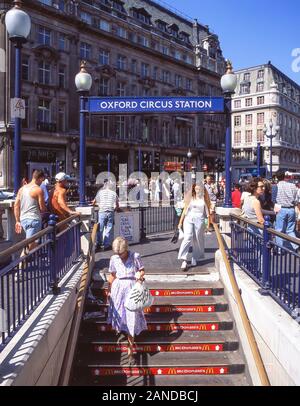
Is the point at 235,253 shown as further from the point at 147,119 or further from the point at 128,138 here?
the point at 147,119

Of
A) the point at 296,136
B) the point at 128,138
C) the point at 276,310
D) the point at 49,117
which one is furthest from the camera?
the point at 296,136

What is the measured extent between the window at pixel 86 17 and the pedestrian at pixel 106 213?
114 feet

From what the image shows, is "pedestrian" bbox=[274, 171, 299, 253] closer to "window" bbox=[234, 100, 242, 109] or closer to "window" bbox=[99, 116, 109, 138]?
"window" bbox=[99, 116, 109, 138]

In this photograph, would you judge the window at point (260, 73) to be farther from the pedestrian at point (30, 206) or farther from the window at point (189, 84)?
the pedestrian at point (30, 206)

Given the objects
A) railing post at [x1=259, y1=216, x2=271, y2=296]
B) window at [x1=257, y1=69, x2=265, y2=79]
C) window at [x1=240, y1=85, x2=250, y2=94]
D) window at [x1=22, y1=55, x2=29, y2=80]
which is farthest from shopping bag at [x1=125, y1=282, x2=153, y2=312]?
window at [x1=240, y1=85, x2=250, y2=94]

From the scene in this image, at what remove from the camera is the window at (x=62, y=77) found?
37312 mm

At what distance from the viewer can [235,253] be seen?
7449mm

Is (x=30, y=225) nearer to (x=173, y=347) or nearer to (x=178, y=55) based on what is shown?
(x=173, y=347)

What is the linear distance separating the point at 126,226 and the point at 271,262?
5.44m

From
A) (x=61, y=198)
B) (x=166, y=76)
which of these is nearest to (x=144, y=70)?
(x=166, y=76)

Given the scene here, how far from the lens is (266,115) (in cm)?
8031
